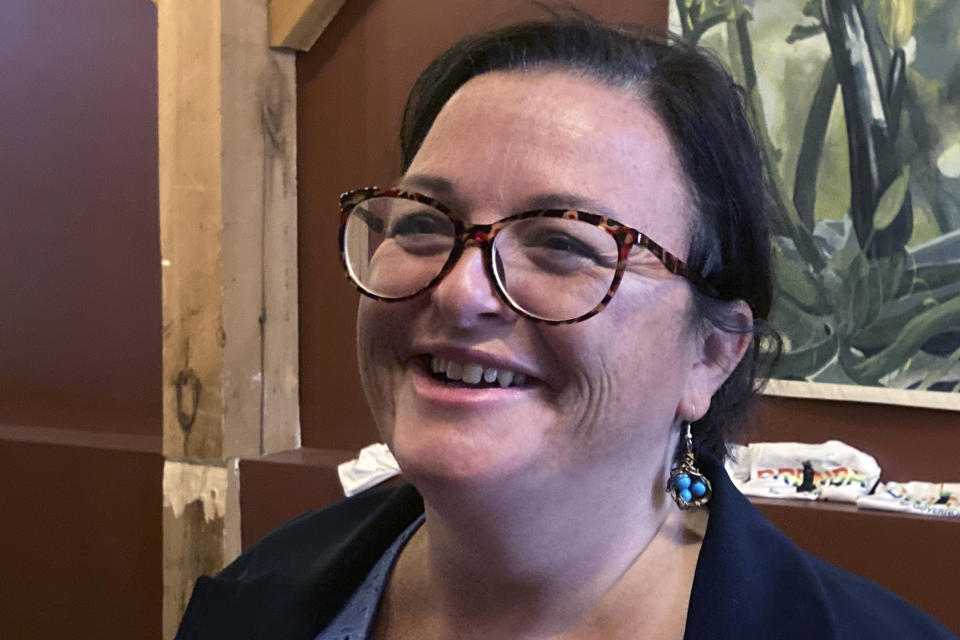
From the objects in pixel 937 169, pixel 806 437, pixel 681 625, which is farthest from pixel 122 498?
pixel 937 169

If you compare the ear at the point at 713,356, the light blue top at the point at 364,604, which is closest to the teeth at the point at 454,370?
the ear at the point at 713,356

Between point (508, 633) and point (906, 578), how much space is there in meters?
1.06

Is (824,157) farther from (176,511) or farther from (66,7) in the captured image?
(66,7)

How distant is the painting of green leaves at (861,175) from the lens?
1777 mm

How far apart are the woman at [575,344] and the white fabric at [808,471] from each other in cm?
80

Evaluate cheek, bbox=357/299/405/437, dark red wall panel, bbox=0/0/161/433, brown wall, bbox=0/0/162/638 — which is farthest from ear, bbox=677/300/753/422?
dark red wall panel, bbox=0/0/161/433

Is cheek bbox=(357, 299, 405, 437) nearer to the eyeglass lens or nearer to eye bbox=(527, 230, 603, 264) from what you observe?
the eyeglass lens

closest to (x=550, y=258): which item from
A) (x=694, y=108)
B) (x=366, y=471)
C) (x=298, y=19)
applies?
(x=694, y=108)

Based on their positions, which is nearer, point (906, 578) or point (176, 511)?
point (906, 578)

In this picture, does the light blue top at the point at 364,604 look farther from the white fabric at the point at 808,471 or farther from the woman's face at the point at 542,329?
the white fabric at the point at 808,471

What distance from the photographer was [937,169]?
69.8 inches

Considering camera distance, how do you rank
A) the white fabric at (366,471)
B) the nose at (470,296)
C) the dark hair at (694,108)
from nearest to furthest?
1. the nose at (470,296)
2. the dark hair at (694,108)
3. the white fabric at (366,471)

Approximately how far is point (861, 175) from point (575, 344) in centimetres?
125

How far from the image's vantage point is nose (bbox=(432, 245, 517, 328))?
851 mm
